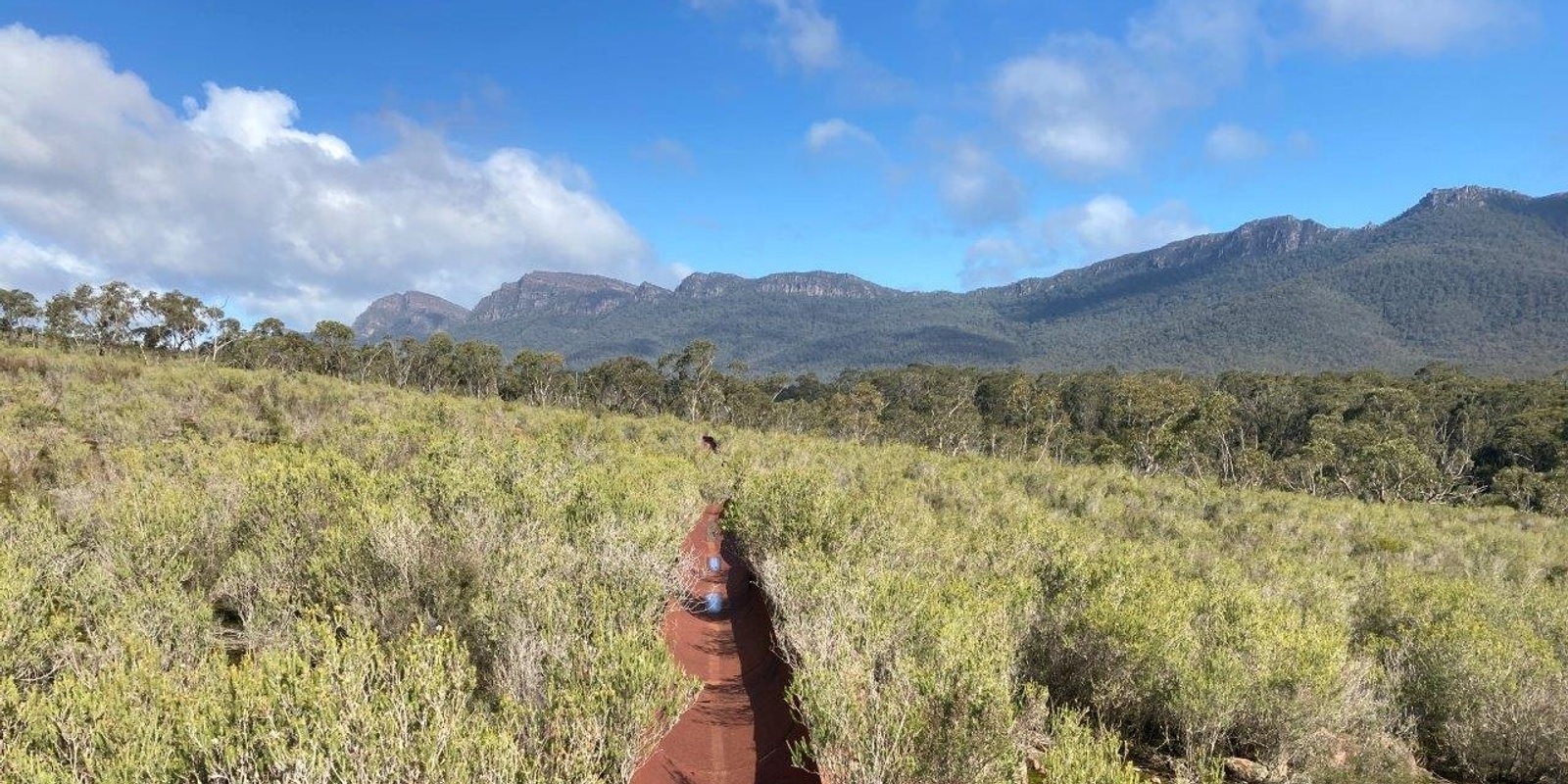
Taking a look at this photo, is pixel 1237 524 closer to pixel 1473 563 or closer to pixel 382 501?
pixel 1473 563

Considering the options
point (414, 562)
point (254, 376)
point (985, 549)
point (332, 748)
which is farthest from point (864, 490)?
point (254, 376)

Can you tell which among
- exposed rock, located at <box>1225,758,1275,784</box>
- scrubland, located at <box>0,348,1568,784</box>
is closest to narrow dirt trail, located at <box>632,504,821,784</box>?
scrubland, located at <box>0,348,1568,784</box>

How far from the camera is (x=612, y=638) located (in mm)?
6895

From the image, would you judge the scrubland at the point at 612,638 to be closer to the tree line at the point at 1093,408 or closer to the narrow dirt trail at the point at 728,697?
the narrow dirt trail at the point at 728,697

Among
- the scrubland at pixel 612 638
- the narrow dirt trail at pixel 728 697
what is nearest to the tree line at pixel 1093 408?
the scrubland at pixel 612 638

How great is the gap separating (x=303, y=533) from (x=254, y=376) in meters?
29.7

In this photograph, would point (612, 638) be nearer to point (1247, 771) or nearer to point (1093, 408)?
point (1247, 771)

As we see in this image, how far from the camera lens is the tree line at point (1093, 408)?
4709 centimetres

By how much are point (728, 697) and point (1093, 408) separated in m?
92.5

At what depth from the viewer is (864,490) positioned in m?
23.6

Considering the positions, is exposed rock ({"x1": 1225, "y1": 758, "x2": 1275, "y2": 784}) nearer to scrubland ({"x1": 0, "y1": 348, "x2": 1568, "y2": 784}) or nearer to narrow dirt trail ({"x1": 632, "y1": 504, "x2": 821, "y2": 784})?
scrubland ({"x1": 0, "y1": 348, "x2": 1568, "y2": 784})

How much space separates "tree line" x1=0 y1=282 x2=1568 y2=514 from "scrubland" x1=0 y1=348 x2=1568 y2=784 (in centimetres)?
3196

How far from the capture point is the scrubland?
528 cm

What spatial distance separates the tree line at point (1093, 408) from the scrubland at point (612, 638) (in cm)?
3196
